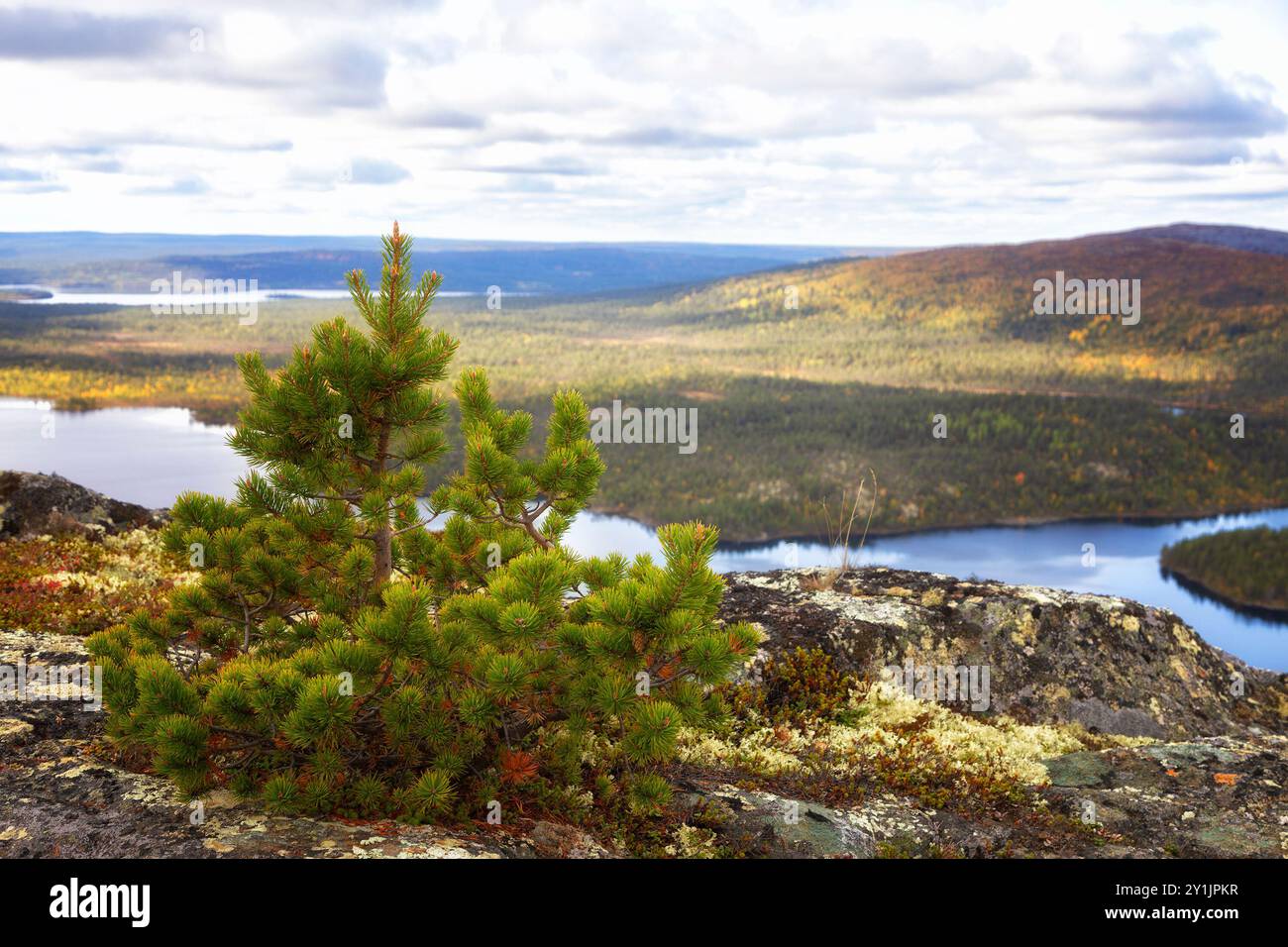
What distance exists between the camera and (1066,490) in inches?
5866

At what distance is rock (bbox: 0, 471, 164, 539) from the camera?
14.6 meters

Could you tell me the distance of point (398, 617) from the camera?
20.3 ft

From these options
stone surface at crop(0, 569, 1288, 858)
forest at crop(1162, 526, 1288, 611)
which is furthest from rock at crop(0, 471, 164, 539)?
forest at crop(1162, 526, 1288, 611)

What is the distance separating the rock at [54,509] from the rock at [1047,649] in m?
9.28

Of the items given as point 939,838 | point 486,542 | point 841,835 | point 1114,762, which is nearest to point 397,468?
point 486,542

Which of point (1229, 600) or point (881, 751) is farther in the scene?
point (1229, 600)

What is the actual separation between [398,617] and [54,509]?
11186 millimetres

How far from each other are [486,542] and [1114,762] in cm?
561

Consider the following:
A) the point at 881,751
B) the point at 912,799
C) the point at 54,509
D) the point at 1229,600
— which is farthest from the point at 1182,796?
the point at 1229,600

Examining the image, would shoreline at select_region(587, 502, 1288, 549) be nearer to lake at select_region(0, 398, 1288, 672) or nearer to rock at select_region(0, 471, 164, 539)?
lake at select_region(0, 398, 1288, 672)

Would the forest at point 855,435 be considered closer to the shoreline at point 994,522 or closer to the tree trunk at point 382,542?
the shoreline at point 994,522

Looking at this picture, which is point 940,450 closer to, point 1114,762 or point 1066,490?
point 1066,490

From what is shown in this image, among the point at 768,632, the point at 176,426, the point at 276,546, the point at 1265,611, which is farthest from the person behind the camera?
the point at 176,426

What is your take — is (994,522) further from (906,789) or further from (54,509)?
(906,789)
